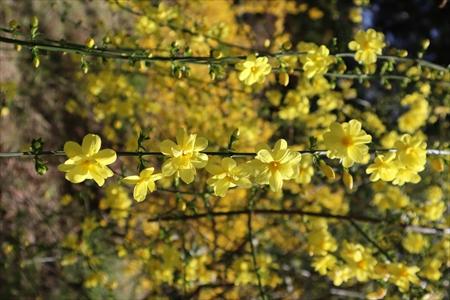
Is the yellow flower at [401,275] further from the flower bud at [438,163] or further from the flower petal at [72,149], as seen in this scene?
the flower petal at [72,149]

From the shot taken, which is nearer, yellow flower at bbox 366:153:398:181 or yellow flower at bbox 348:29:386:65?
yellow flower at bbox 366:153:398:181

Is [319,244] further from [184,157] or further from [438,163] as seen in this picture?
[184,157]

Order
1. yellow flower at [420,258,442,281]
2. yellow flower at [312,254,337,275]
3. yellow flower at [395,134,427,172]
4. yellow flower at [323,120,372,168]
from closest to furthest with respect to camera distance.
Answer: yellow flower at [323,120,372,168] → yellow flower at [395,134,427,172] → yellow flower at [312,254,337,275] → yellow flower at [420,258,442,281]

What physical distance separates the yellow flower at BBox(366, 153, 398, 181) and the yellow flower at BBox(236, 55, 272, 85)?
2.20 ft

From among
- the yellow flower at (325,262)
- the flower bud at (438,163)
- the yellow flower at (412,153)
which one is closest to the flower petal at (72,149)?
the yellow flower at (412,153)

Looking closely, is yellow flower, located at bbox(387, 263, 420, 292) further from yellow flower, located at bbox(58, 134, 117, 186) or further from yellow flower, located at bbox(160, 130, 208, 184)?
yellow flower, located at bbox(58, 134, 117, 186)

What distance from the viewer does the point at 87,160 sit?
1935mm

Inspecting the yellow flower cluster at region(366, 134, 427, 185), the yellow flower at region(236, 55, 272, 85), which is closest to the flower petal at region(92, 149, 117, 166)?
the yellow flower at region(236, 55, 272, 85)

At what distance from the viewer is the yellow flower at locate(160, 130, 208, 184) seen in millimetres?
1966

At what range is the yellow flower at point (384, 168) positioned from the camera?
232 cm

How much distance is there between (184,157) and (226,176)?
196 millimetres

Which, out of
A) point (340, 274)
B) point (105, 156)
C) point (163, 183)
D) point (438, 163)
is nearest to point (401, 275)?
point (340, 274)

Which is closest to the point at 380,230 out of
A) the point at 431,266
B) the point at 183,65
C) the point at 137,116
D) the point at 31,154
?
the point at 431,266

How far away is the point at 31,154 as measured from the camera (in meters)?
1.90
